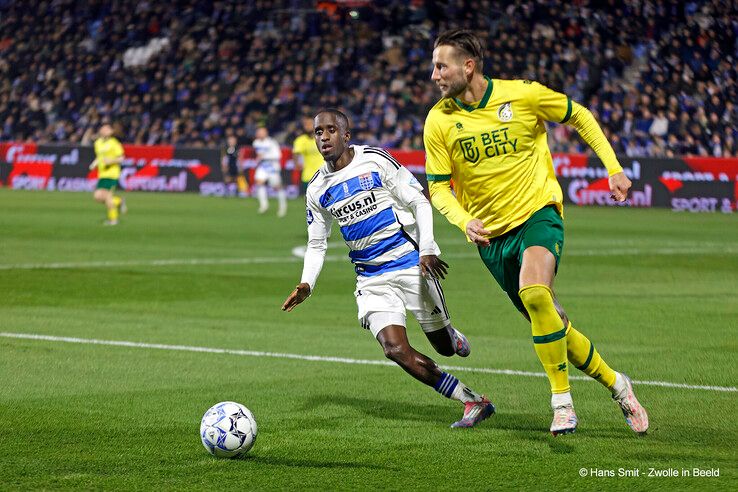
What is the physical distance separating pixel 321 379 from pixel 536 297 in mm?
2703

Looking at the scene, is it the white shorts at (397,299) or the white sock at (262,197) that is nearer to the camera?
the white shorts at (397,299)

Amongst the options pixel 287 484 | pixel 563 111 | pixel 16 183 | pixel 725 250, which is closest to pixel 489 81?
pixel 563 111

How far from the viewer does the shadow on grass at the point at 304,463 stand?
249 inches

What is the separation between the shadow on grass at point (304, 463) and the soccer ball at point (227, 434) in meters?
0.09

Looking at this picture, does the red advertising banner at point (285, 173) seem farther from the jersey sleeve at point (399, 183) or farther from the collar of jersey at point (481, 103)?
the collar of jersey at point (481, 103)

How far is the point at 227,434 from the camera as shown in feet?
21.2

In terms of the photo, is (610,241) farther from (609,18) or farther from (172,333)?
(609,18)

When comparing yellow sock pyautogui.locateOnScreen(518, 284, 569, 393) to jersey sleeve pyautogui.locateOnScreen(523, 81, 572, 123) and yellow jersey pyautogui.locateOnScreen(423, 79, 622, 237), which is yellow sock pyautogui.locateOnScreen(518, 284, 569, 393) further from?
jersey sleeve pyautogui.locateOnScreen(523, 81, 572, 123)

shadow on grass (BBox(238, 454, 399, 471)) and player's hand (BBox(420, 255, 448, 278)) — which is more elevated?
player's hand (BBox(420, 255, 448, 278))

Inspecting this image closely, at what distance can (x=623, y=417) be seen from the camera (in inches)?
303

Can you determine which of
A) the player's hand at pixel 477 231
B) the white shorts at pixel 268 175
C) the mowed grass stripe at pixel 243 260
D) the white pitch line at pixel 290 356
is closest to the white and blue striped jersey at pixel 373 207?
the player's hand at pixel 477 231

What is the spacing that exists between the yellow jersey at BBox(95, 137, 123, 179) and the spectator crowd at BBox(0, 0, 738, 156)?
10881 millimetres

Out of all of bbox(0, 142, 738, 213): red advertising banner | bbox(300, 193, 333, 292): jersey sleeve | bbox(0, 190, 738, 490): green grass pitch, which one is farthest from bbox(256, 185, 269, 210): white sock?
bbox(300, 193, 333, 292): jersey sleeve

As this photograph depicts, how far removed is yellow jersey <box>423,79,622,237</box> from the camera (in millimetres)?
7301
